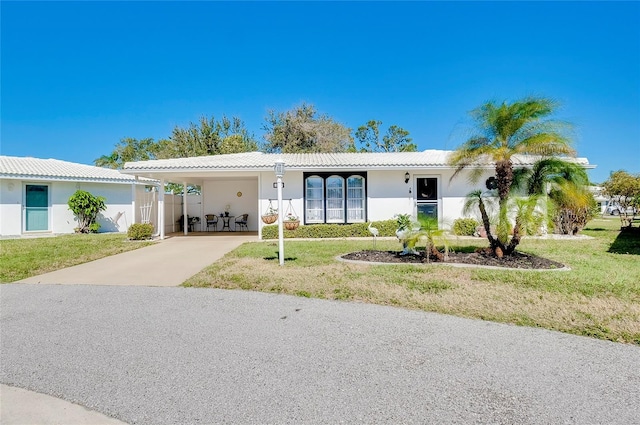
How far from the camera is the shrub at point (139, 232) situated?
47.8ft

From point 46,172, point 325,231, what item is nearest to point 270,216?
point 325,231

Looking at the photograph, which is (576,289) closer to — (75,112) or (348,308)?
(348,308)

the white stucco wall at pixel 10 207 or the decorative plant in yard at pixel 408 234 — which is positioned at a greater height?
the white stucco wall at pixel 10 207

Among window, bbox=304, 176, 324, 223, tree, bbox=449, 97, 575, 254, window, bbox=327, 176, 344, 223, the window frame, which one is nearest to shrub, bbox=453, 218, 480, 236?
the window frame

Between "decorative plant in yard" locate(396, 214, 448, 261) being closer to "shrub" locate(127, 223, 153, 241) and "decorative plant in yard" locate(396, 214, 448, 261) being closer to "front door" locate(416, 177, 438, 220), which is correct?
"front door" locate(416, 177, 438, 220)

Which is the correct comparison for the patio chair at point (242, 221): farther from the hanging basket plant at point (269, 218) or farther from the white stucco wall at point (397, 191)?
the hanging basket plant at point (269, 218)

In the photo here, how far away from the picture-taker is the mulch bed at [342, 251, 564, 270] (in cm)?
812

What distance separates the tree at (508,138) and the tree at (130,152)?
41310mm

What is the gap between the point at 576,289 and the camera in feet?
19.6

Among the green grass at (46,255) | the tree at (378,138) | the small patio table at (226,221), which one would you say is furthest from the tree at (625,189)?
the tree at (378,138)

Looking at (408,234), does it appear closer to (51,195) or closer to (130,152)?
(51,195)

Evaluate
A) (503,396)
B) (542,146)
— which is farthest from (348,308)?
(542,146)

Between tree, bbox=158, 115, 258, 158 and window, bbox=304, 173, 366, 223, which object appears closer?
window, bbox=304, 173, 366, 223

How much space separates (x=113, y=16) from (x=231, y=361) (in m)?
15.7
